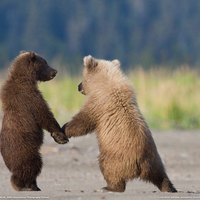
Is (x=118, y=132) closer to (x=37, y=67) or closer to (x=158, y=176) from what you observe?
(x=158, y=176)

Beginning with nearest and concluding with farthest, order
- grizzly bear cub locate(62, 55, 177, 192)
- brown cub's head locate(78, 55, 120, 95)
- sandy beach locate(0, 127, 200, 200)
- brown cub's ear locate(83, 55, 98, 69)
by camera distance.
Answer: sandy beach locate(0, 127, 200, 200) → grizzly bear cub locate(62, 55, 177, 192) → brown cub's head locate(78, 55, 120, 95) → brown cub's ear locate(83, 55, 98, 69)

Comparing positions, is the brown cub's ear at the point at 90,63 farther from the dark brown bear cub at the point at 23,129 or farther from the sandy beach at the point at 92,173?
the sandy beach at the point at 92,173

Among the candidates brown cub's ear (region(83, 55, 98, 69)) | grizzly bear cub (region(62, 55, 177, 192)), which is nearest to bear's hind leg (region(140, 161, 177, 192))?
grizzly bear cub (region(62, 55, 177, 192))

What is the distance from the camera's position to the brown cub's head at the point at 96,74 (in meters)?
6.40

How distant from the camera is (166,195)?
5672 millimetres

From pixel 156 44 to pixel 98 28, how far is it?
324 inches

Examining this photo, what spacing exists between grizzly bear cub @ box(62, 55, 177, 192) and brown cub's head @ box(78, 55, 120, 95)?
12 millimetres

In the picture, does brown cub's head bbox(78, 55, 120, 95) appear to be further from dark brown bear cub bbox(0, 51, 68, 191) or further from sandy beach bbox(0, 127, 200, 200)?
sandy beach bbox(0, 127, 200, 200)

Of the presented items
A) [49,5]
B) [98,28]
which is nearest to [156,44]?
[98,28]

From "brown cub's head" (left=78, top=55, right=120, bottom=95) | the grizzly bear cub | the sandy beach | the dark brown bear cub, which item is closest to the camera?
the sandy beach

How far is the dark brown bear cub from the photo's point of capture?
6062mm

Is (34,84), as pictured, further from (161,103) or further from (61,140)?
(161,103)

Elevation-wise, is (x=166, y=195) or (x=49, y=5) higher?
(x=49, y=5)

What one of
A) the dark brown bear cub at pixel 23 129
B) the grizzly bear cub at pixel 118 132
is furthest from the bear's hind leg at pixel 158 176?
the dark brown bear cub at pixel 23 129
